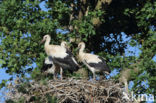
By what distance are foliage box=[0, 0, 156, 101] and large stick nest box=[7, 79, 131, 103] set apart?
8.80 ft

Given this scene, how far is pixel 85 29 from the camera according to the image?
61.4 ft

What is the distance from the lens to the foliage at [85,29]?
18.2 metres

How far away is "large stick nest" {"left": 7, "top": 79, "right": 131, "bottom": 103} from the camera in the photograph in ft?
47.9

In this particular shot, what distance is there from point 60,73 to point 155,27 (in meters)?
4.92

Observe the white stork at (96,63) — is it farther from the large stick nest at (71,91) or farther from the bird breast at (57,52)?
the large stick nest at (71,91)

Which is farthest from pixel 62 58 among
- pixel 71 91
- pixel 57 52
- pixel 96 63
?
pixel 71 91

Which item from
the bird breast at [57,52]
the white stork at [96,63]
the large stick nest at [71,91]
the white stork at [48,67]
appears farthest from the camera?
the white stork at [48,67]

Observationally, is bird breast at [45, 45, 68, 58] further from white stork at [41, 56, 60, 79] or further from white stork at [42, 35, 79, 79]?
white stork at [41, 56, 60, 79]

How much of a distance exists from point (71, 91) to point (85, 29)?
4509mm

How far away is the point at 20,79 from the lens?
15.2 metres

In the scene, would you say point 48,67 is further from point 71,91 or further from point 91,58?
point 71,91

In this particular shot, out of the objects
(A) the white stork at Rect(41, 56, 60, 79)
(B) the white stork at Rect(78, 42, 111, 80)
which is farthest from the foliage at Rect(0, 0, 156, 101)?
(B) the white stork at Rect(78, 42, 111, 80)

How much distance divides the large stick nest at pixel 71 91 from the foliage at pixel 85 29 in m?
2.68

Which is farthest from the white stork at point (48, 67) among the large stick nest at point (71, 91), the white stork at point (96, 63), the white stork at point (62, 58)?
the large stick nest at point (71, 91)
